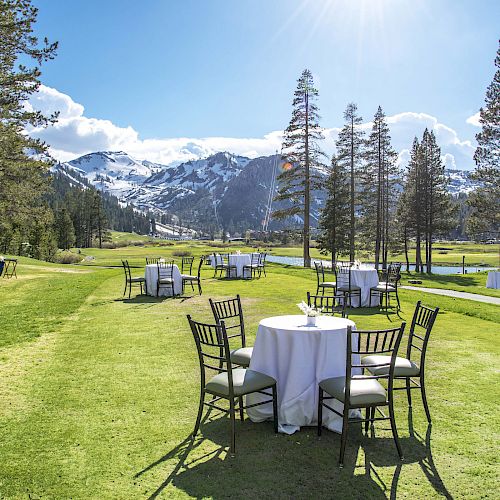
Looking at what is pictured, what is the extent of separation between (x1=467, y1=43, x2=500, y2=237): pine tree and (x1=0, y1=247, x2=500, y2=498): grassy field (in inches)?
824

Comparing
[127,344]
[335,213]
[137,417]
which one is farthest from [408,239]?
[137,417]

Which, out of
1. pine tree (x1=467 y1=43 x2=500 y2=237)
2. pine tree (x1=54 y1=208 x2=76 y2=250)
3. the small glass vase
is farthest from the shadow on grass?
pine tree (x1=54 y1=208 x2=76 y2=250)

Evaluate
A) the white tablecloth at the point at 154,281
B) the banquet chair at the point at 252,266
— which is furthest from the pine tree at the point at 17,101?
the banquet chair at the point at 252,266

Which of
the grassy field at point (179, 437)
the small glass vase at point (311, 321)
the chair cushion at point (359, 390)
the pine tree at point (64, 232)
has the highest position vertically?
the pine tree at point (64, 232)

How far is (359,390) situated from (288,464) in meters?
0.89

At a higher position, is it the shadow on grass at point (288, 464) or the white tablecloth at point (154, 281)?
the white tablecloth at point (154, 281)

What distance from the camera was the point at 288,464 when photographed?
367cm

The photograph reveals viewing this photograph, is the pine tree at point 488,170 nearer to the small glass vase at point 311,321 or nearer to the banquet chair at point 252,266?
the banquet chair at point 252,266

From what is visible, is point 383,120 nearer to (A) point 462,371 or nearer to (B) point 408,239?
(B) point 408,239

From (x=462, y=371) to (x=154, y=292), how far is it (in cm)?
1057

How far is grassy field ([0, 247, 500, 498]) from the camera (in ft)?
11.0

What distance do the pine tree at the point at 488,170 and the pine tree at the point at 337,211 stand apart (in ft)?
29.4

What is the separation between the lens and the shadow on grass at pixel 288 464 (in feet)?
10.8

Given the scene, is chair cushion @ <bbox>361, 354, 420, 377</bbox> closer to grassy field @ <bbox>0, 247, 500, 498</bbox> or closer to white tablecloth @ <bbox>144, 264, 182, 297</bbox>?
grassy field @ <bbox>0, 247, 500, 498</bbox>
